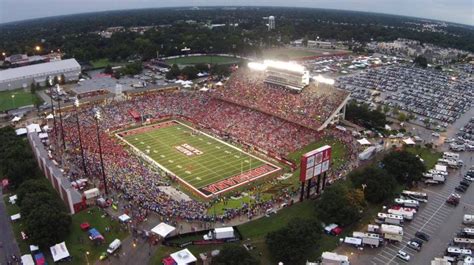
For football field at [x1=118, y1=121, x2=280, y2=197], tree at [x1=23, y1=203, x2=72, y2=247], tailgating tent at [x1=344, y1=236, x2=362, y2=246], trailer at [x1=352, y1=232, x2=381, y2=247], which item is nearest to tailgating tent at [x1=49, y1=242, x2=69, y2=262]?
tree at [x1=23, y1=203, x2=72, y2=247]

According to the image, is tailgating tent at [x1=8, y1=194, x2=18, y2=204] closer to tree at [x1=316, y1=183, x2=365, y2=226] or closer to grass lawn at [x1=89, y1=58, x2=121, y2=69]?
tree at [x1=316, y1=183, x2=365, y2=226]

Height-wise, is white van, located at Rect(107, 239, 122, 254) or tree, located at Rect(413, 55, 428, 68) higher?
tree, located at Rect(413, 55, 428, 68)

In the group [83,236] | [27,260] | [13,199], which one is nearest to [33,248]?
[27,260]

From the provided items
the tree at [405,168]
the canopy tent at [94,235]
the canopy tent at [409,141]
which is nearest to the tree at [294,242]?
the canopy tent at [94,235]

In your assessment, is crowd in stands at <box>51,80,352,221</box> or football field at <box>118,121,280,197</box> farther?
football field at <box>118,121,280,197</box>

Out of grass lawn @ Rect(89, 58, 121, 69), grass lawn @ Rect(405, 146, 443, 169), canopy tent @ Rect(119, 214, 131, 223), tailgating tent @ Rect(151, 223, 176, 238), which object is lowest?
grass lawn @ Rect(405, 146, 443, 169)

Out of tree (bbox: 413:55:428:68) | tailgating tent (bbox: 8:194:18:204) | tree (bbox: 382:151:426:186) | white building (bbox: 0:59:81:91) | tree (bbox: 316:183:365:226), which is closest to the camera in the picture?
tree (bbox: 316:183:365:226)

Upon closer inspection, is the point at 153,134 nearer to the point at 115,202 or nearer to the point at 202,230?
the point at 115,202

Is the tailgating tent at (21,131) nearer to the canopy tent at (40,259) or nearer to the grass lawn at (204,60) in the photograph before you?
the canopy tent at (40,259)
